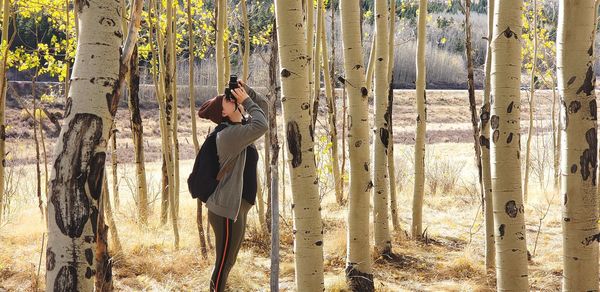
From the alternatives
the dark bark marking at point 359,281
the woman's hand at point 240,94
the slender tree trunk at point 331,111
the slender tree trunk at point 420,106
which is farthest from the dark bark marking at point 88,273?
the slender tree trunk at point 331,111

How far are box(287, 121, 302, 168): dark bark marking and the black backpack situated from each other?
43cm

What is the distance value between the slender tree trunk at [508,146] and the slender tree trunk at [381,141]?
Result: 7.64 ft

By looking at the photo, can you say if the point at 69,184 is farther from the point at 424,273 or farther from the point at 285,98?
the point at 424,273

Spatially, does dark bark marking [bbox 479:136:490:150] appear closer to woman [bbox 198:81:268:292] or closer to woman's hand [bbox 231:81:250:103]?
woman [bbox 198:81:268:292]

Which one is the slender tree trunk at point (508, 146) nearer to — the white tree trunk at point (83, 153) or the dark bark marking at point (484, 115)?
the dark bark marking at point (484, 115)

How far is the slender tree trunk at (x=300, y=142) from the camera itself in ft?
10.5

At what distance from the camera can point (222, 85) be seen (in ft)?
18.8

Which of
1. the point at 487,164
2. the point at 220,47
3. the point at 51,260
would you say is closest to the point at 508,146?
the point at 487,164

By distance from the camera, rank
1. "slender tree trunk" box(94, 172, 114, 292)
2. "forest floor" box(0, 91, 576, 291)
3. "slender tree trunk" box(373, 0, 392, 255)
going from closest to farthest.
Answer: "slender tree trunk" box(94, 172, 114, 292), "forest floor" box(0, 91, 576, 291), "slender tree trunk" box(373, 0, 392, 255)

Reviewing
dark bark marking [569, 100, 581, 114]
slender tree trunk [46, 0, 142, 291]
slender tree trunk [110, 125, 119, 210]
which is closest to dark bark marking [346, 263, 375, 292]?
dark bark marking [569, 100, 581, 114]

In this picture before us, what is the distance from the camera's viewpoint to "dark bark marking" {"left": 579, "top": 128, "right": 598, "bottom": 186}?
9.25 ft

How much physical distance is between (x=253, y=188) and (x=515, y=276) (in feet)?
5.55

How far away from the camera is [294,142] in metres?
3.31

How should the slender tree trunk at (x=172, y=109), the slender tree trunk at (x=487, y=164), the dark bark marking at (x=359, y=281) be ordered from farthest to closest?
the slender tree trunk at (x=172, y=109) < the slender tree trunk at (x=487, y=164) < the dark bark marking at (x=359, y=281)
